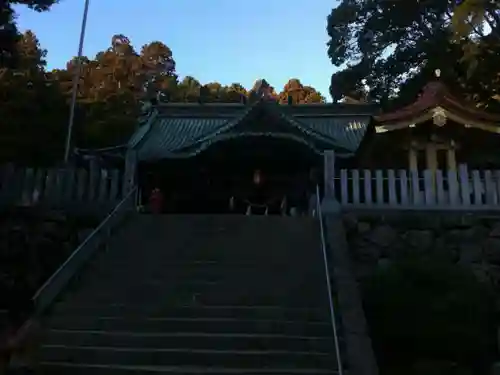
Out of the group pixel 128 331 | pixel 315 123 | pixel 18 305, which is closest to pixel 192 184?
pixel 315 123

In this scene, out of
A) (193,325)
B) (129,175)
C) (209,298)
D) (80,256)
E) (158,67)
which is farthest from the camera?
(158,67)

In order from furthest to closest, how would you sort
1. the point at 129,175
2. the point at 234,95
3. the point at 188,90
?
1. the point at 188,90
2. the point at 234,95
3. the point at 129,175

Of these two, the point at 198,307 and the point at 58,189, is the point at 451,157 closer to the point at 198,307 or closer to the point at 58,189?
the point at 198,307

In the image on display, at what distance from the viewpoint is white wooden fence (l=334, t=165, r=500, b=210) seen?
11.2 m

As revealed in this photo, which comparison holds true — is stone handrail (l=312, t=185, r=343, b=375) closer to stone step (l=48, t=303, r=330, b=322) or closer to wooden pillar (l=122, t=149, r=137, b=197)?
stone step (l=48, t=303, r=330, b=322)

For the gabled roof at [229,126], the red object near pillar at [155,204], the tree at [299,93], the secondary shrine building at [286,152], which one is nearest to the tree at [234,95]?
the tree at [299,93]

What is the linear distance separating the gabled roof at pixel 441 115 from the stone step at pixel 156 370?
24.8 feet

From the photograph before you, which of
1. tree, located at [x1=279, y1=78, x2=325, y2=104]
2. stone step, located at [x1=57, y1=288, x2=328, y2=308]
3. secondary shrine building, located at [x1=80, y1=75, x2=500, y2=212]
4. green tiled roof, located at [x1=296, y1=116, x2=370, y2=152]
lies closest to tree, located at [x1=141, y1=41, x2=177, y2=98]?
tree, located at [x1=279, y1=78, x2=325, y2=104]

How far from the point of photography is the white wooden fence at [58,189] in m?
11.7

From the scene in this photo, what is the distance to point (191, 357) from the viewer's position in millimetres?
7031

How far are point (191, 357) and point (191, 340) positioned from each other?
406mm

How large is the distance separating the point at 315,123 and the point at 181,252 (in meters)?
11.2

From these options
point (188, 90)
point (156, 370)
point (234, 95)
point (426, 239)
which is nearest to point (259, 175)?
point (426, 239)

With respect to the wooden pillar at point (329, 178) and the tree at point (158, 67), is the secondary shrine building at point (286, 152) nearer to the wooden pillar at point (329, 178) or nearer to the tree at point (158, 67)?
the wooden pillar at point (329, 178)
